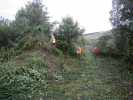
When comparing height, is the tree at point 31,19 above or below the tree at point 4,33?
above

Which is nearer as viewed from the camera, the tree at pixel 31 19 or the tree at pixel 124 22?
the tree at pixel 124 22

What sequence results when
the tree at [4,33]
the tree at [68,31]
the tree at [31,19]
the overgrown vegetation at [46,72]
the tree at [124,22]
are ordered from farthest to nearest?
the tree at [68,31]
the tree at [31,19]
the tree at [4,33]
the tree at [124,22]
the overgrown vegetation at [46,72]

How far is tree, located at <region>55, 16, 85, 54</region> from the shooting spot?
12045 millimetres

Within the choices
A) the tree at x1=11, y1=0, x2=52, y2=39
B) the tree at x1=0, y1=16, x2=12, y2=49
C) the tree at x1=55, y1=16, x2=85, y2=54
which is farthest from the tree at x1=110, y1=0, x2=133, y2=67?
the tree at x1=0, y1=16, x2=12, y2=49

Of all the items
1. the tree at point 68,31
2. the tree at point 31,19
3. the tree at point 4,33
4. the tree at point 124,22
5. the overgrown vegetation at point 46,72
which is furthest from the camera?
the tree at point 68,31

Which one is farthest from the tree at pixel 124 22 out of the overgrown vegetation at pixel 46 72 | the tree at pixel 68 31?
the tree at pixel 68 31

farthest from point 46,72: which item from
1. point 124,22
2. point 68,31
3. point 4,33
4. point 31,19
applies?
point 124,22

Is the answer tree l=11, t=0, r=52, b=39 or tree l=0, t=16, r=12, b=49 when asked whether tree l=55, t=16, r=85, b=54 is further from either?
tree l=0, t=16, r=12, b=49

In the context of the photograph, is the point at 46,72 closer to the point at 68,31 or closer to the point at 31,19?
the point at 68,31

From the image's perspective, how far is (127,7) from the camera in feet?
29.8

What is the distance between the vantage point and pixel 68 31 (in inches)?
476

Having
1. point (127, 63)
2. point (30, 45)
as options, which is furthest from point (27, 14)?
point (127, 63)

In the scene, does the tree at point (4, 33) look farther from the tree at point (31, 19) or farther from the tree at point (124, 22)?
the tree at point (124, 22)

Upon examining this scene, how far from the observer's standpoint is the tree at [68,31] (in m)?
12.0
